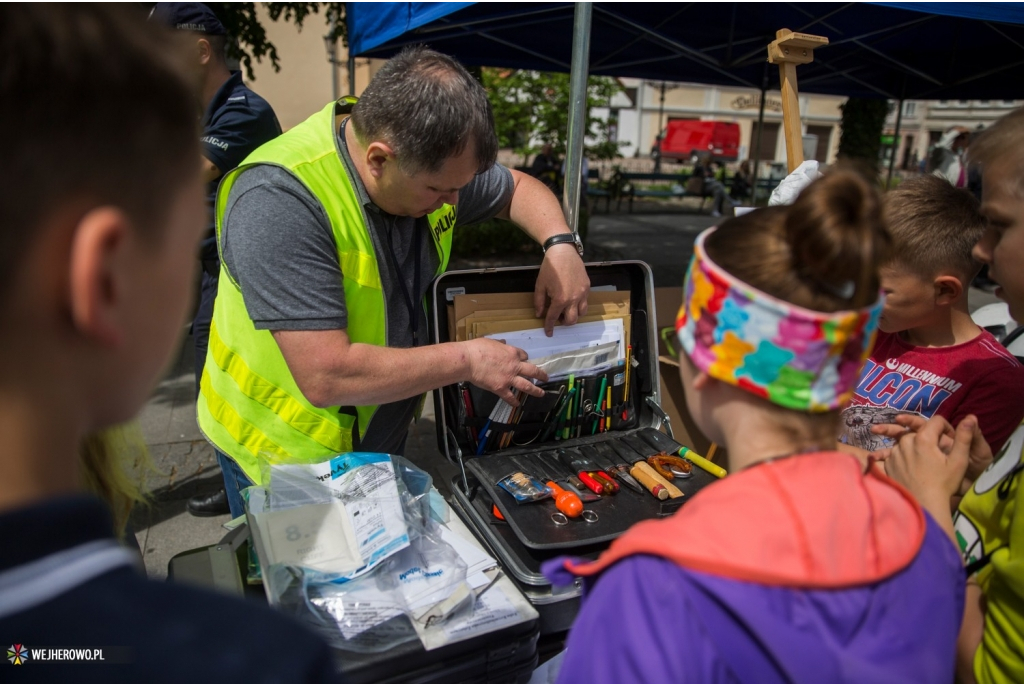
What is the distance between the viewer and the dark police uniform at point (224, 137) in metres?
2.70

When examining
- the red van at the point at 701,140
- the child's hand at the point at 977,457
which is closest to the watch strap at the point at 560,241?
the child's hand at the point at 977,457

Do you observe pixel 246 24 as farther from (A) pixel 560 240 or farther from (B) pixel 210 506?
(A) pixel 560 240

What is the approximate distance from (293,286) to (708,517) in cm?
102

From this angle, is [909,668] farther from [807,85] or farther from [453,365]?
[807,85]

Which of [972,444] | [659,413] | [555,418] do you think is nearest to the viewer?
[972,444]

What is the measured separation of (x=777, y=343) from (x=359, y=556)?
34.7 inches

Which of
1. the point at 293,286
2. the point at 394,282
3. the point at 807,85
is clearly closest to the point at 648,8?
the point at 807,85

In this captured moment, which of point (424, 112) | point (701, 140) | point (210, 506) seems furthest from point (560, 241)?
point (701, 140)

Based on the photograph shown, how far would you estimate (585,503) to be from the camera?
5.21 ft

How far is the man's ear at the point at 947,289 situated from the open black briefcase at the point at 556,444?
2.39 ft

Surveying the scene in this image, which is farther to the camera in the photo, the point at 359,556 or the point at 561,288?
the point at 561,288

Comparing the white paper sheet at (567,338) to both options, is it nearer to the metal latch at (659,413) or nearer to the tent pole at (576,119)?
the metal latch at (659,413)

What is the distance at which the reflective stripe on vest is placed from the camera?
1.54 meters

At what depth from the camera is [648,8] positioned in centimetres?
435
